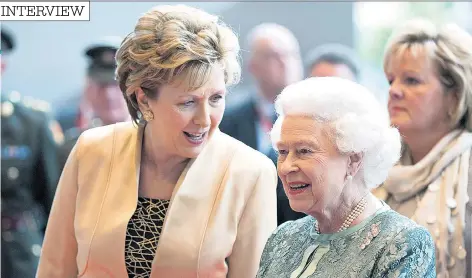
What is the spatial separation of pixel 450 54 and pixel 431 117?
247mm

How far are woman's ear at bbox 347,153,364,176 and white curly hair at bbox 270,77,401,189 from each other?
13 millimetres

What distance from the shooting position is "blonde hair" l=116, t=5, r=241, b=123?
267cm

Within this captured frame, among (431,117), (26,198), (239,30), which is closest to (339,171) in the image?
(431,117)

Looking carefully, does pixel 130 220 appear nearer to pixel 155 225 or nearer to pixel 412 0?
pixel 155 225

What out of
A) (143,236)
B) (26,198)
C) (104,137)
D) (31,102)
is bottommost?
(26,198)

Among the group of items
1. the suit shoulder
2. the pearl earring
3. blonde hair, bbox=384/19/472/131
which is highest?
blonde hair, bbox=384/19/472/131

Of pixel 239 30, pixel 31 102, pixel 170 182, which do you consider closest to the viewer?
pixel 170 182

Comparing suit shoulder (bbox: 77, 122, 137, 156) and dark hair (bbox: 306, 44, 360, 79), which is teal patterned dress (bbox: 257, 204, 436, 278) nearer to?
suit shoulder (bbox: 77, 122, 137, 156)

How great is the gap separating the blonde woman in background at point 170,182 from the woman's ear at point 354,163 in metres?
0.42

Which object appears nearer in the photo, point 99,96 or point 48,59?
point 99,96

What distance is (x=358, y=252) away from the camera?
235 centimetres

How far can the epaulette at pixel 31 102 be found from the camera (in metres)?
4.73

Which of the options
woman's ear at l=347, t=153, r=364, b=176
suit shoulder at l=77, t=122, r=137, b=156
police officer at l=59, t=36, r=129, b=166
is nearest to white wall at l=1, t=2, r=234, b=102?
police officer at l=59, t=36, r=129, b=166

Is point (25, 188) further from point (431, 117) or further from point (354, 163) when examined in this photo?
point (354, 163)
